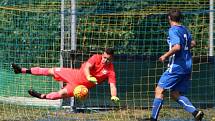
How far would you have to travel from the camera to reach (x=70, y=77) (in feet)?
33.1

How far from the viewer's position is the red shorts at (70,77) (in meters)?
9.98

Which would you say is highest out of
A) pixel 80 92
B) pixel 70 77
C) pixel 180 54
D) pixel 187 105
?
pixel 180 54

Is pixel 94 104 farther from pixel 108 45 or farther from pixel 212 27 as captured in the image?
pixel 212 27

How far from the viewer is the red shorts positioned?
998 centimetres

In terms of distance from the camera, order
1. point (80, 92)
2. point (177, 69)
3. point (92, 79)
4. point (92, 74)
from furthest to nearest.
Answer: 1. point (92, 74)
2. point (80, 92)
3. point (92, 79)
4. point (177, 69)

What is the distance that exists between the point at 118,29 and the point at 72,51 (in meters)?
1.24

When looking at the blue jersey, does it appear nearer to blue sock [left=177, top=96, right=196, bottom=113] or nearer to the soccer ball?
blue sock [left=177, top=96, right=196, bottom=113]

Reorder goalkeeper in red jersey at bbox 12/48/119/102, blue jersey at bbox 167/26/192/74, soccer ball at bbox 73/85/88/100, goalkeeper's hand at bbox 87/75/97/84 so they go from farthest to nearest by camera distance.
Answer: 1. goalkeeper in red jersey at bbox 12/48/119/102
2. soccer ball at bbox 73/85/88/100
3. goalkeeper's hand at bbox 87/75/97/84
4. blue jersey at bbox 167/26/192/74

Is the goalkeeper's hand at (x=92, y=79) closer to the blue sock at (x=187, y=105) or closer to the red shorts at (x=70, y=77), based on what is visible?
the red shorts at (x=70, y=77)

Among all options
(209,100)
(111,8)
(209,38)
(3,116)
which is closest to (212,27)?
(209,38)

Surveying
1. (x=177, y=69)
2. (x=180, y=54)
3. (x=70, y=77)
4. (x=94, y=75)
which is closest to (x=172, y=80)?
(x=177, y=69)

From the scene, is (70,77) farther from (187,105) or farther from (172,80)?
(187,105)

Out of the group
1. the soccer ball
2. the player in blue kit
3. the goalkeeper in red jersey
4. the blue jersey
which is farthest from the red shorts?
the blue jersey

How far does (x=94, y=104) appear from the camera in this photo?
1251cm
